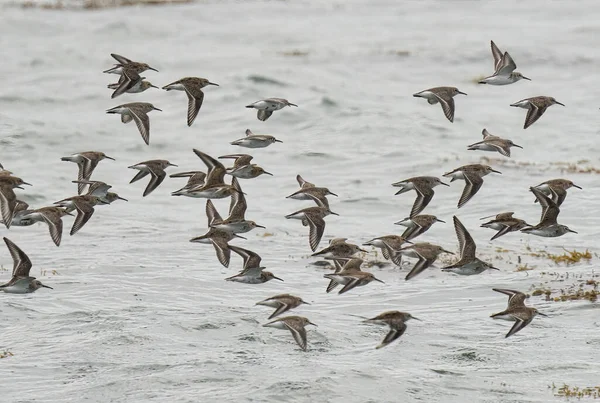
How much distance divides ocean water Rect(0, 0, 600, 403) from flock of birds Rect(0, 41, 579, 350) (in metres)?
1.22

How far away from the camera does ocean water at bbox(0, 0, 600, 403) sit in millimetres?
15039

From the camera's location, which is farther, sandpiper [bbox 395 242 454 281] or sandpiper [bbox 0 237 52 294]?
sandpiper [bbox 0 237 52 294]

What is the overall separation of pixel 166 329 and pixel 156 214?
818 cm

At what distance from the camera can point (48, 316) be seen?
56.5ft

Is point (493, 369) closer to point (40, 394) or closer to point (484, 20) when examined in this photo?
point (40, 394)

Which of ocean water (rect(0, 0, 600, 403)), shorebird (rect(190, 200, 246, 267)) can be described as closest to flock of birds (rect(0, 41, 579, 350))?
shorebird (rect(190, 200, 246, 267))

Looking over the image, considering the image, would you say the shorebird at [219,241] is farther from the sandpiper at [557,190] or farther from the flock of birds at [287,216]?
A: the sandpiper at [557,190]

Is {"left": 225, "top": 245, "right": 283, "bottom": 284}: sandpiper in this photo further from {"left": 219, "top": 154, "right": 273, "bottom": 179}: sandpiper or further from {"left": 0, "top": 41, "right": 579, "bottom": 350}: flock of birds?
{"left": 219, "top": 154, "right": 273, "bottom": 179}: sandpiper

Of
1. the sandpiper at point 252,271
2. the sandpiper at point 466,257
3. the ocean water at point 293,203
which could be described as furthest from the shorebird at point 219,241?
the sandpiper at point 466,257

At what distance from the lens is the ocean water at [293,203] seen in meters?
15.0

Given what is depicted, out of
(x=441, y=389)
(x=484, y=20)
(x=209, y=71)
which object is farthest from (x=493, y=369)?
(x=484, y=20)

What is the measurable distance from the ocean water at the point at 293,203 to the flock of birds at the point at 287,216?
1222 millimetres

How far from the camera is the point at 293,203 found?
25.7m

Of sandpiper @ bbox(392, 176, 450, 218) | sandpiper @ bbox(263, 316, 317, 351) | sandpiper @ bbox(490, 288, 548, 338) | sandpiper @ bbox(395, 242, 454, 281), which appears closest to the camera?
sandpiper @ bbox(395, 242, 454, 281)
